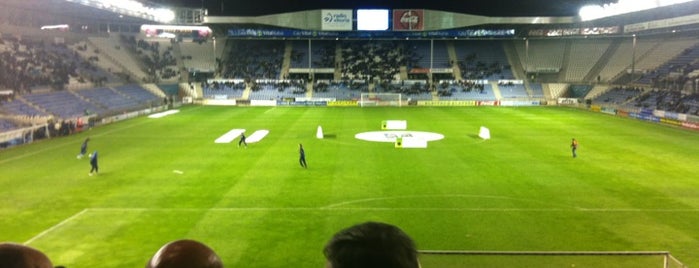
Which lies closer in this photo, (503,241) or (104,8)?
(503,241)

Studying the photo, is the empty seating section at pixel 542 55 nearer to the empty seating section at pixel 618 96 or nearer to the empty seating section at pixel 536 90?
the empty seating section at pixel 536 90

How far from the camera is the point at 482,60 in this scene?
84.2 metres

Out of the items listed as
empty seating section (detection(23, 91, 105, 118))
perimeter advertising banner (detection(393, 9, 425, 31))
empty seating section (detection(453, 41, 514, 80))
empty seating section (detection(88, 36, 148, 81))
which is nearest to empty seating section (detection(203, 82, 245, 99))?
empty seating section (detection(88, 36, 148, 81))

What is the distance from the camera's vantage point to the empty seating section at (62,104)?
150 ft

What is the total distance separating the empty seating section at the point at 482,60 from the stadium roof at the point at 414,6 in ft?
23.2

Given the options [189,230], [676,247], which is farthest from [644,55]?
[189,230]

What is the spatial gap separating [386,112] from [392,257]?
58736mm

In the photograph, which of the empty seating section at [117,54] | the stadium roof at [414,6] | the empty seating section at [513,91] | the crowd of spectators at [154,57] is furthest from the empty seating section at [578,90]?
the empty seating section at [117,54]

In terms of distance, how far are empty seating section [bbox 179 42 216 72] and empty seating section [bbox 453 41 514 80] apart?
37478mm

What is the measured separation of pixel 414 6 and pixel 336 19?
12.3m

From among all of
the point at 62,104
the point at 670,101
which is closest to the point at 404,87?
the point at 670,101

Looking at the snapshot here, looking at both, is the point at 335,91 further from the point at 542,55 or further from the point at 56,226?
the point at 56,226

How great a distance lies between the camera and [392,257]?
1990mm

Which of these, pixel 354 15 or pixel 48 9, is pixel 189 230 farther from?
pixel 354 15
